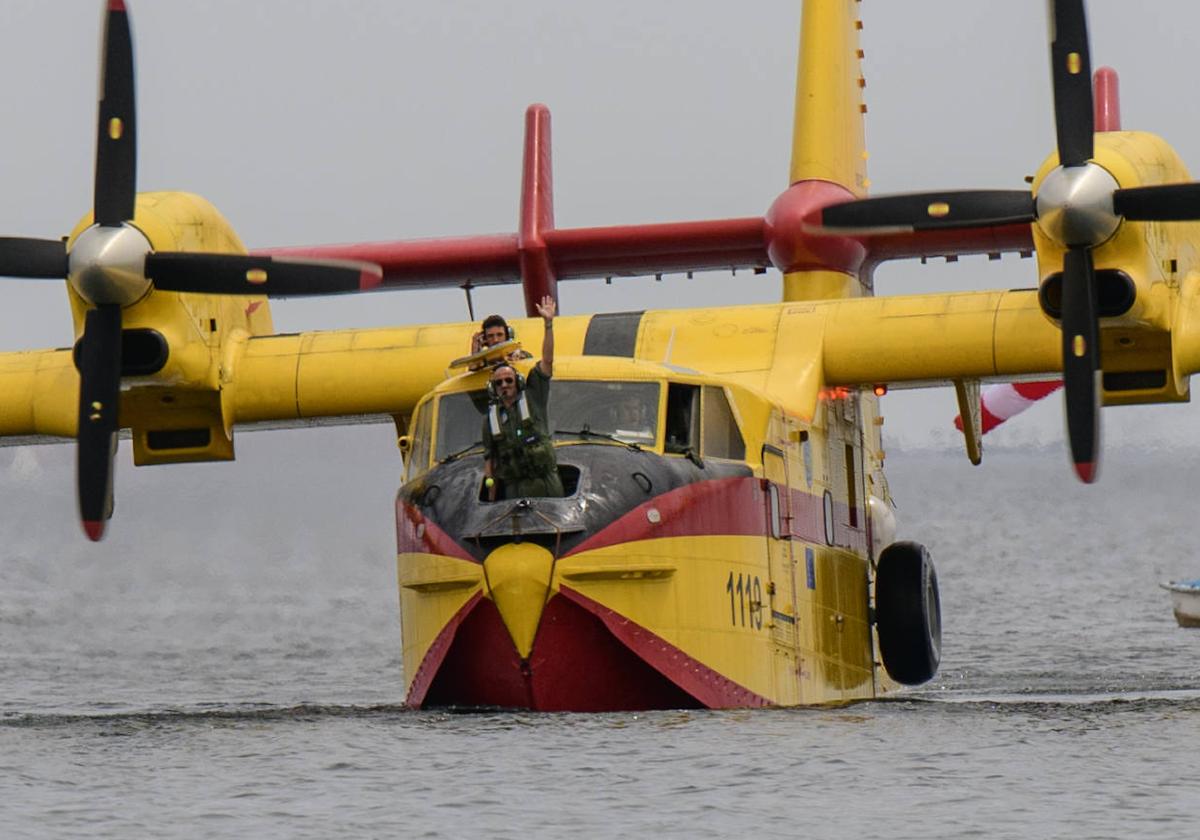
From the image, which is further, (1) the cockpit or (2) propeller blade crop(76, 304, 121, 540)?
(2) propeller blade crop(76, 304, 121, 540)

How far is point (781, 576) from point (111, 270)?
18.8 feet

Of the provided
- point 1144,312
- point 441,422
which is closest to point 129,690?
point 441,422

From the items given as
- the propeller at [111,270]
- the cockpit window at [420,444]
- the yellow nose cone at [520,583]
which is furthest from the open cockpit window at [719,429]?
the propeller at [111,270]

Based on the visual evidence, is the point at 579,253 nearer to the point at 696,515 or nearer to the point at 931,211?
the point at 931,211

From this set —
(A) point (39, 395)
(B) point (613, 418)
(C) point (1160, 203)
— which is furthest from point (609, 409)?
(A) point (39, 395)

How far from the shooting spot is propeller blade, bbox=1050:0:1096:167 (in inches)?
679

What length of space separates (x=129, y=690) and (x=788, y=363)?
8140mm

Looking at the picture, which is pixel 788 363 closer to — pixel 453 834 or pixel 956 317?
pixel 956 317

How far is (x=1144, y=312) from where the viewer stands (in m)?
17.5

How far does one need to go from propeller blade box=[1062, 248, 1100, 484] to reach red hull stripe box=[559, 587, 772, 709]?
3.37 meters

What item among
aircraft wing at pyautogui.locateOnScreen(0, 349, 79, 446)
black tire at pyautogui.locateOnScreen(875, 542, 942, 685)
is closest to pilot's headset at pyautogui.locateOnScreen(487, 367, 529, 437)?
black tire at pyautogui.locateOnScreen(875, 542, 942, 685)

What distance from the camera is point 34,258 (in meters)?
18.3

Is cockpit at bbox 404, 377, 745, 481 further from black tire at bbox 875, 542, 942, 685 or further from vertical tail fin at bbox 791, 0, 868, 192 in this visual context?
vertical tail fin at bbox 791, 0, 868, 192

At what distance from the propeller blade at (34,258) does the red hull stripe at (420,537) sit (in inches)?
149
